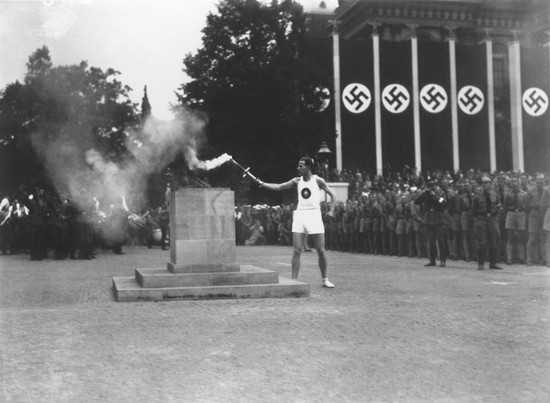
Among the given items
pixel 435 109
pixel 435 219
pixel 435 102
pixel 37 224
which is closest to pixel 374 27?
pixel 435 102

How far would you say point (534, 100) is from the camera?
51.9 m

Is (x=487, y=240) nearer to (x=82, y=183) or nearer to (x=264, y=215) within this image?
(x=82, y=183)

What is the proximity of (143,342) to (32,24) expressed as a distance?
4.52 m

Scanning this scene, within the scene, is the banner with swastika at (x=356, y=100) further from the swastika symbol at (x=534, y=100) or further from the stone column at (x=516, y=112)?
the swastika symbol at (x=534, y=100)

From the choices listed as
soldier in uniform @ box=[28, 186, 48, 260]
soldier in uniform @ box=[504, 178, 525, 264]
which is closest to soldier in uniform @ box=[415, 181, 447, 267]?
soldier in uniform @ box=[504, 178, 525, 264]

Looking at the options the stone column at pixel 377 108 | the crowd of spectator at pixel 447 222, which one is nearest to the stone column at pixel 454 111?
the stone column at pixel 377 108

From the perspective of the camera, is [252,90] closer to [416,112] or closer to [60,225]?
[416,112]

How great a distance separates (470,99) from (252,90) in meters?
14.0

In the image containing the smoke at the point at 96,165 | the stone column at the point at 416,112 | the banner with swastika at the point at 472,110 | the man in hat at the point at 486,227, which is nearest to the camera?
the man in hat at the point at 486,227

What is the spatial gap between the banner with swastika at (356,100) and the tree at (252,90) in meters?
1.45

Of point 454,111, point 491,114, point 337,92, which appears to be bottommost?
point 491,114

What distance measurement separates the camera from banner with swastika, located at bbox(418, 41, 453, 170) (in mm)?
50656

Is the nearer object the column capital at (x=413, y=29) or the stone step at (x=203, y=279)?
the stone step at (x=203, y=279)

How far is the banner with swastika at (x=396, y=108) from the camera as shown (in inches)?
1965
